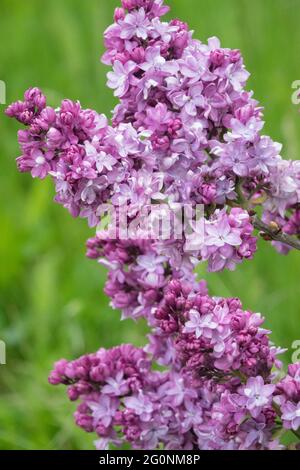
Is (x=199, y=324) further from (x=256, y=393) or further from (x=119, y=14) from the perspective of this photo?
(x=119, y=14)

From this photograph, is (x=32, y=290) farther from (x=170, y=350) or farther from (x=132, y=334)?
(x=170, y=350)

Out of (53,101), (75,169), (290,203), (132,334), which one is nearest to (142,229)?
(75,169)

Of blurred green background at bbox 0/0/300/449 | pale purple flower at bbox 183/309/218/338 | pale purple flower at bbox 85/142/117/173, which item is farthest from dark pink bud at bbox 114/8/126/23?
blurred green background at bbox 0/0/300/449

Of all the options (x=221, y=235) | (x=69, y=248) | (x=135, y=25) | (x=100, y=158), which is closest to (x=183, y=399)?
(x=221, y=235)

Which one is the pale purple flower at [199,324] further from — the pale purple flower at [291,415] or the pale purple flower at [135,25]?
the pale purple flower at [135,25]

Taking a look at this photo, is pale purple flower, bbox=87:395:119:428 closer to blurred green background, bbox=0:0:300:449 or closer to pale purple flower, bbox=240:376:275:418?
pale purple flower, bbox=240:376:275:418

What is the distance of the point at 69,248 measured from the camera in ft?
12.9

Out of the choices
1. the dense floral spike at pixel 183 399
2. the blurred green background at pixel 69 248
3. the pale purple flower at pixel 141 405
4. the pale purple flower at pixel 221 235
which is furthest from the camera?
the blurred green background at pixel 69 248

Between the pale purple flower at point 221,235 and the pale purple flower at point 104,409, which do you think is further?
the pale purple flower at point 104,409

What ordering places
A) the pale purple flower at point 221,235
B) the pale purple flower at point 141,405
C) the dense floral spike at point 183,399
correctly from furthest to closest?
the pale purple flower at point 141,405 < the dense floral spike at point 183,399 < the pale purple flower at point 221,235

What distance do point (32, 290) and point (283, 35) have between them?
1534 millimetres

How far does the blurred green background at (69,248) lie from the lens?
303 cm

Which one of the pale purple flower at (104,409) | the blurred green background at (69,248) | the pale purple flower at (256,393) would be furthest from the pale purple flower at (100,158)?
the blurred green background at (69,248)

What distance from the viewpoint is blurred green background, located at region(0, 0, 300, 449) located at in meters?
3.03
